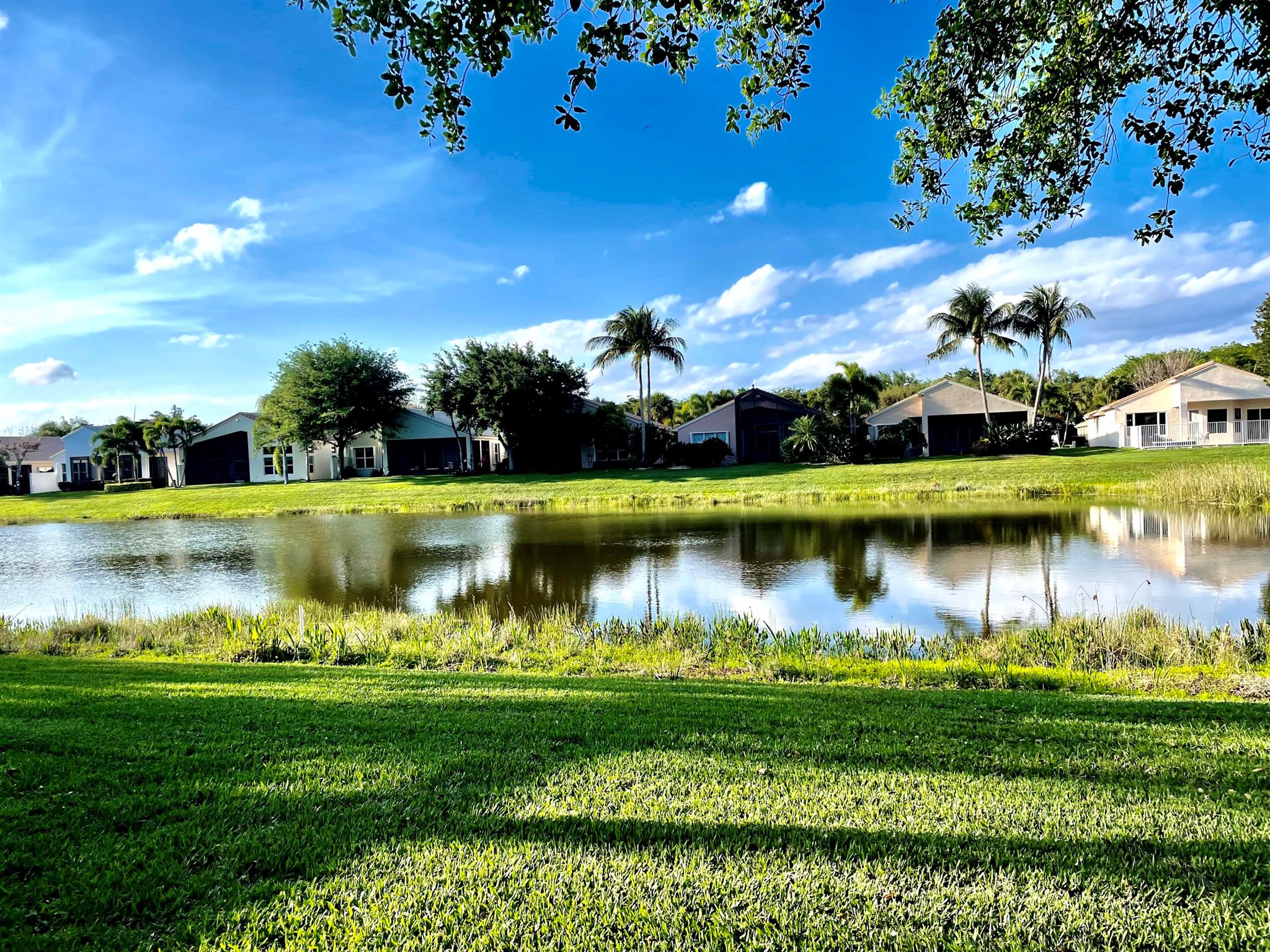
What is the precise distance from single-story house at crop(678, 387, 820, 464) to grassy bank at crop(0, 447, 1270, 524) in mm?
8821

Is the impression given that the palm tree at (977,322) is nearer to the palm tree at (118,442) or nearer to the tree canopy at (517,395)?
the tree canopy at (517,395)

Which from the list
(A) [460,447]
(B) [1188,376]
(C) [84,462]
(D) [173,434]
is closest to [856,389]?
(B) [1188,376]

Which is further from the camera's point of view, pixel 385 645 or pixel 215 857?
pixel 385 645

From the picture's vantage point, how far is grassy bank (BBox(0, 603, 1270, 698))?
7621 mm

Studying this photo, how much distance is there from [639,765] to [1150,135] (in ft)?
27.2

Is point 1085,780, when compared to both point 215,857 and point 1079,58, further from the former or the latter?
point 1079,58

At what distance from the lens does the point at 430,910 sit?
280 cm

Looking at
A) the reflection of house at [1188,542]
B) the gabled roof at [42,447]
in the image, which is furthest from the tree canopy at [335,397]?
the reflection of house at [1188,542]

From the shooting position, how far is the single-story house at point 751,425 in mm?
53375

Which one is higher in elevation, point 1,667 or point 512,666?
point 1,667

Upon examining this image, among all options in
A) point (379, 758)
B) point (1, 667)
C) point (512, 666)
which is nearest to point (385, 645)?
point (512, 666)

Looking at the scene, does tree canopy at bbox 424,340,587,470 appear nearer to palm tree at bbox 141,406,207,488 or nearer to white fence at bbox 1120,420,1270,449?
palm tree at bbox 141,406,207,488

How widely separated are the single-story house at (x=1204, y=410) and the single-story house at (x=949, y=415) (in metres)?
7.40

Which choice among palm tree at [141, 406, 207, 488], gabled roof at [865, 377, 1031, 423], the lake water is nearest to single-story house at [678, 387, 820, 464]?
gabled roof at [865, 377, 1031, 423]
